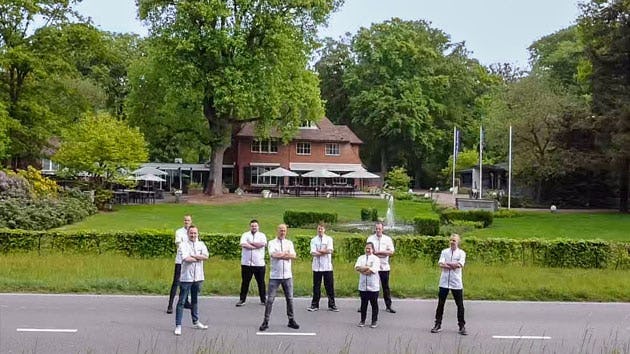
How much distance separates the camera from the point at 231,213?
132 feet

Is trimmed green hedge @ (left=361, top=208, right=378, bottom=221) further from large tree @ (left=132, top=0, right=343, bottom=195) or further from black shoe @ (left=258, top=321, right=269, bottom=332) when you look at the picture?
black shoe @ (left=258, top=321, right=269, bottom=332)

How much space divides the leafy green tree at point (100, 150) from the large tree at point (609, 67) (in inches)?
1089

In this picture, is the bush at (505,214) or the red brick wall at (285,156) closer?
the bush at (505,214)

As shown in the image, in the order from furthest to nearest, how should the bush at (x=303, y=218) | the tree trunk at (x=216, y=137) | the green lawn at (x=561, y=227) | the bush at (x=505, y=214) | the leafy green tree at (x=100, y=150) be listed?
1. the tree trunk at (x=216, y=137)
2. the bush at (x=505, y=214)
3. the leafy green tree at (x=100, y=150)
4. the bush at (x=303, y=218)
5. the green lawn at (x=561, y=227)

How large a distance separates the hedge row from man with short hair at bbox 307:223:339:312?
21.3 ft

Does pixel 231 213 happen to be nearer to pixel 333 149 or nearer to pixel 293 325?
pixel 293 325

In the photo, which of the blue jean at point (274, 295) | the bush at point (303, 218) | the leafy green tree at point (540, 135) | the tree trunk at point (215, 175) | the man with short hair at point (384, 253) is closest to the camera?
the blue jean at point (274, 295)

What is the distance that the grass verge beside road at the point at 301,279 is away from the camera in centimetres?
1634

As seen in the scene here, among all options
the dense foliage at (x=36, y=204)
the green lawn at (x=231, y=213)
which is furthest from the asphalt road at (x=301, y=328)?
the dense foliage at (x=36, y=204)

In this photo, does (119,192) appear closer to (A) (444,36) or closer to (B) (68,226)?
(B) (68,226)

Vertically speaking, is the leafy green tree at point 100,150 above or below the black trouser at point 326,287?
above

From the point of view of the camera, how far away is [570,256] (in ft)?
68.2

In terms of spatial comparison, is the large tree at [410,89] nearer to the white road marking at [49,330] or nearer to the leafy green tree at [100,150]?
the leafy green tree at [100,150]

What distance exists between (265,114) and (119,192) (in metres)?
11.2
